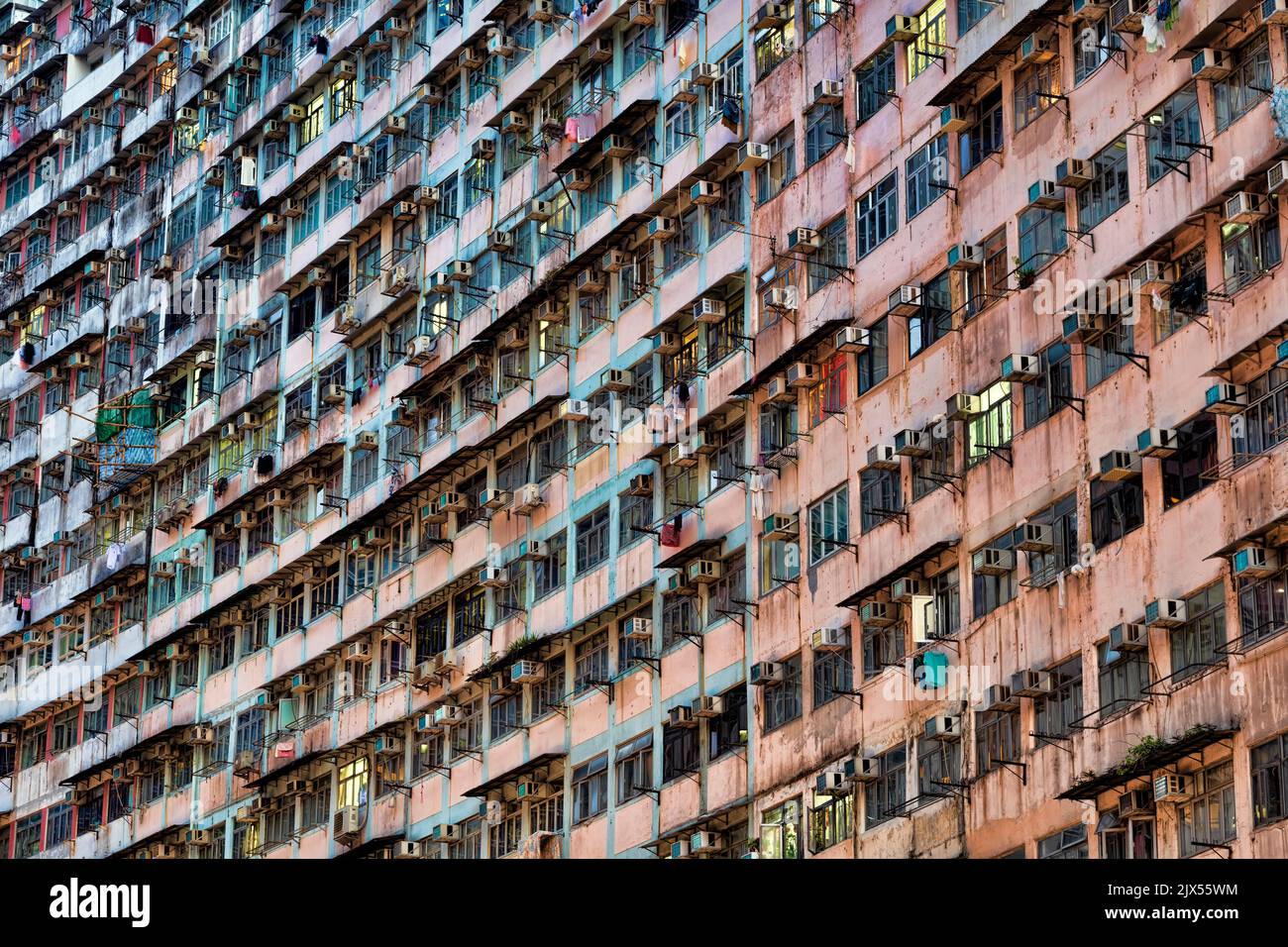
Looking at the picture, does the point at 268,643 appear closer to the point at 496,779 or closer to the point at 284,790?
the point at 284,790

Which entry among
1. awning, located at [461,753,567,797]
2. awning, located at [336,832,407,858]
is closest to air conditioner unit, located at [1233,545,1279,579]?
awning, located at [461,753,567,797]

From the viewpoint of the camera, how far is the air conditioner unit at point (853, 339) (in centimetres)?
3531

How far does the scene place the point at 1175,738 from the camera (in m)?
28.9

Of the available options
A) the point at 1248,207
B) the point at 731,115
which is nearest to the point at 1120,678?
the point at 1248,207

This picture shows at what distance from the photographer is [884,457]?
3412 centimetres

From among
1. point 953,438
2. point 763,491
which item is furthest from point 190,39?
point 953,438

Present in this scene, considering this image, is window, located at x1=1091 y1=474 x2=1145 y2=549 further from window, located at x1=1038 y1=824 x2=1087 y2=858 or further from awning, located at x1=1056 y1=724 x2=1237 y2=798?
window, located at x1=1038 y1=824 x2=1087 y2=858

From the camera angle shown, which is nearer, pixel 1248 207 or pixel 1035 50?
pixel 1248 207

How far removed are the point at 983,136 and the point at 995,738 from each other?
748cm

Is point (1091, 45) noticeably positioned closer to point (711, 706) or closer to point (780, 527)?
point (780, 527)

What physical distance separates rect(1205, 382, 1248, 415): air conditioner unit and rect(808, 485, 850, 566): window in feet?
Result: 22.1

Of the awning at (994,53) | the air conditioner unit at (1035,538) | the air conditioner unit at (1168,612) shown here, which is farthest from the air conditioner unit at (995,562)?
the awning at (994,53)

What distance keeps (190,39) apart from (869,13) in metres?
19.6

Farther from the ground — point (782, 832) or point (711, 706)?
point (711, 706)
